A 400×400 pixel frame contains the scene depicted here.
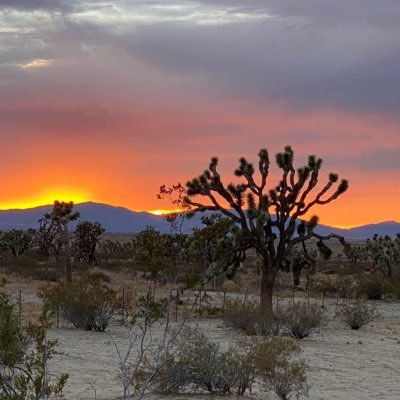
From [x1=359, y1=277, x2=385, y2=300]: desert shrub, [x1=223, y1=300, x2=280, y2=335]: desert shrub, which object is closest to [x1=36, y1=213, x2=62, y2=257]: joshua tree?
[x1=359, y1=277, x2=385, y2=300]: desert shrub

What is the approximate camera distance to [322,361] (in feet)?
52.5

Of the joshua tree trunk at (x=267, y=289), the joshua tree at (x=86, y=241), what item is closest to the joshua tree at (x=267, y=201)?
the joshua tree trunk at (x=267, y=289)

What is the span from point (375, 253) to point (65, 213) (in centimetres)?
2254

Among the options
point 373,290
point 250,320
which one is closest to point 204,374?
point 250,320

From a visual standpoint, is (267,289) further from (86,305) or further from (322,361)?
(322,361)

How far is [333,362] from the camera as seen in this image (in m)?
16.0

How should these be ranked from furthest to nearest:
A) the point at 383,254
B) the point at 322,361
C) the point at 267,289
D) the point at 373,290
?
the point at 383,254
the point at 373,290
the point at 267,289
the point at 322,361

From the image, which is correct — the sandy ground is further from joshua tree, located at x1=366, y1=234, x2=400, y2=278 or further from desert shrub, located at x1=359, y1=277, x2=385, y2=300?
joshua tree, located at x1=366, y1=234, x2=400, y2=278

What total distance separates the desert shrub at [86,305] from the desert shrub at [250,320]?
3.22m

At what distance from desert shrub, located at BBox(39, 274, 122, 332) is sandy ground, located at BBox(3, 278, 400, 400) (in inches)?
15.6

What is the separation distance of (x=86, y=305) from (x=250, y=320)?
459 centimetres

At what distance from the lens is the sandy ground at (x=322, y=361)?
1205 cm

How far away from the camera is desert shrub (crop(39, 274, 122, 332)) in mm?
19891

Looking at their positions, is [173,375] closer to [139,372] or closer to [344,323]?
[139,372]
